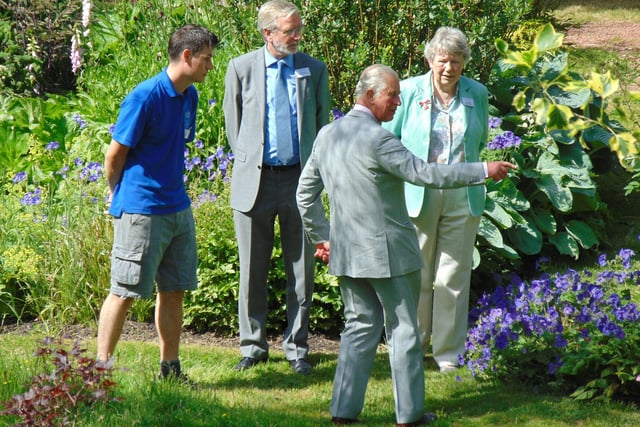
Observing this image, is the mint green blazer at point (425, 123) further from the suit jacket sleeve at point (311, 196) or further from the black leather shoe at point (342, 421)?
the black leather shoe at point (342, 421)

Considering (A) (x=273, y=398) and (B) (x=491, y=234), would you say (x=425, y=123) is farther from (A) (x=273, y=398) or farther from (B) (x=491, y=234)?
(A) (x=273, y=398)

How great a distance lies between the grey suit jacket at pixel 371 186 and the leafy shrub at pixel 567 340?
1.06m

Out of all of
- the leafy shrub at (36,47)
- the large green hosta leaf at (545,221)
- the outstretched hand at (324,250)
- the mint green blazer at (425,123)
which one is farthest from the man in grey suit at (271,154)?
the leafy shrub at (36,47)

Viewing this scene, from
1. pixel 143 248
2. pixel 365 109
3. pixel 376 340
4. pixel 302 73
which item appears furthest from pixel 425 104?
pixel 143 248

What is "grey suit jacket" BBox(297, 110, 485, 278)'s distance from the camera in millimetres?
4328

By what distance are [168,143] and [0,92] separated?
536 cm

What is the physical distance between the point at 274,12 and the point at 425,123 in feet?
3.42

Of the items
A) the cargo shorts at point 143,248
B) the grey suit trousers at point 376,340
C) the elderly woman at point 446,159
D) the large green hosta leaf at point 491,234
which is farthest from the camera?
the large green hosta leaf at point 491,234

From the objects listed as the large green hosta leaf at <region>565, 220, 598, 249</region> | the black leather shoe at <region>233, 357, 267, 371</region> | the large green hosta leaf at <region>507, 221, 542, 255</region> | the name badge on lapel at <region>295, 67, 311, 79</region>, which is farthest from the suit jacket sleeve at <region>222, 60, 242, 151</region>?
the large green hosta leaf at <region>565, 220, 598, 249</region>

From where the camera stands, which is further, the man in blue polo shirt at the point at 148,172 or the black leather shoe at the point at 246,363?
the black leather shoe at the point at 246,363

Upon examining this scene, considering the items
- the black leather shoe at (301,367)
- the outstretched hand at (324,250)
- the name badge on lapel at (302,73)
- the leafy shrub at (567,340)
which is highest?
the name badge on lapel at (302,73)

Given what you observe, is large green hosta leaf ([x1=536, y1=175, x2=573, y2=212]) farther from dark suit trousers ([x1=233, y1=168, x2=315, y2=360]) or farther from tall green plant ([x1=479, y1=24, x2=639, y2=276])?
dark suit trousers ([x1=233, y1=168, x2=315, y2=360])

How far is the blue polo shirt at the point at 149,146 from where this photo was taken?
15.4 feet

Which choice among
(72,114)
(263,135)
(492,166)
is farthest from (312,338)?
(72,114)
